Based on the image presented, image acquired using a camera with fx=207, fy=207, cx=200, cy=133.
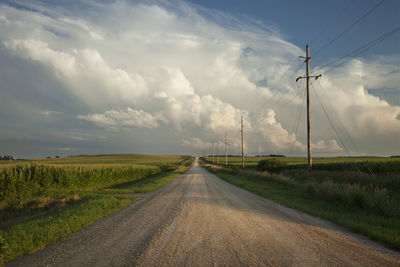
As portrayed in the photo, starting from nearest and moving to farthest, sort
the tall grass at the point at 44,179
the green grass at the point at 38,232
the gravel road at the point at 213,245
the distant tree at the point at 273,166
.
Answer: the gravel road at the point at 213,245 → the green grass at the point at 38,232 → the tall grass at the point at 44,179 → the distant tree at the point at 273,166

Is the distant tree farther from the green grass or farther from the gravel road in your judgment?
the green grass

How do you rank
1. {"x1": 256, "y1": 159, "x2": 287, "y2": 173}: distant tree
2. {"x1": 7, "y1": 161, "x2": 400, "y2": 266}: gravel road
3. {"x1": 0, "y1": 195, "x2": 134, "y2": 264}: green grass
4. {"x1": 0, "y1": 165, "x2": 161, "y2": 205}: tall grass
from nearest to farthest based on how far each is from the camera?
{"x1": 7, "y1": 161, "x2": 400, "y2": 266}: gravel road
{"x1": 0, "y1": 195, "x2": 134, "y2": 264}: green grass
{"x1": 0, "y1": 165, "x2": 161, "y2": 205}: tall grass
{"x1": 256, "y1": 159, "x2": 287, "y2": 173}: distant tree

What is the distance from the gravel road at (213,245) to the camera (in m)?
4.18

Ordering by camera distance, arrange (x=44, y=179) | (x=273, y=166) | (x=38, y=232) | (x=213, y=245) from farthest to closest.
Result: (x=273, y=166)
(x=44, y=179)
(x=38, y=232)
(x=213, y=245)

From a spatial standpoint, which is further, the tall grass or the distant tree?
the distant tree

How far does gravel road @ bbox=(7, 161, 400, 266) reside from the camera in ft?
13.7

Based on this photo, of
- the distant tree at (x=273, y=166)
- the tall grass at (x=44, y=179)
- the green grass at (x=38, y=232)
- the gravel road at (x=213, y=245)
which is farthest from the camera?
the distant tree at (x=273, y=166)

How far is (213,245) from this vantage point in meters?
4.97

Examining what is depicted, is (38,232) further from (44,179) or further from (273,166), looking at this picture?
(273,166)

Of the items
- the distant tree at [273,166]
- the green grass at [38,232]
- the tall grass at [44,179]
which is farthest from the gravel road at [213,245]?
the distant tree at [273,166]

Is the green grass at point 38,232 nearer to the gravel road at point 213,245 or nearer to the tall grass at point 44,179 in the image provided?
the gravel road at point 213,245

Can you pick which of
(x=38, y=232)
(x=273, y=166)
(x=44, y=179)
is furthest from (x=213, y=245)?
(x=273, y=166)

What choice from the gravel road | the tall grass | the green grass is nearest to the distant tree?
the tall grass

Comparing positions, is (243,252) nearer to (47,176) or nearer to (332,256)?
(332,256)
